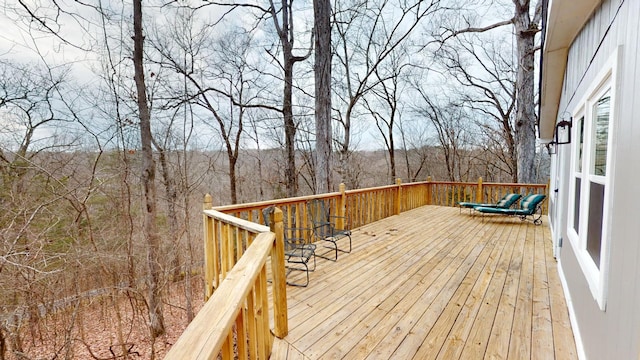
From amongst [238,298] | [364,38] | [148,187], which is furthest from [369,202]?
[364,38]

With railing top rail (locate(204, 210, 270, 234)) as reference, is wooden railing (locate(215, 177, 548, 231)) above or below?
below

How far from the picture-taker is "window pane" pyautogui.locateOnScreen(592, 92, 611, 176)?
2.02 m

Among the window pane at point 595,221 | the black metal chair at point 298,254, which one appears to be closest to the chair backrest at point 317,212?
the black metal chair at point 298,254

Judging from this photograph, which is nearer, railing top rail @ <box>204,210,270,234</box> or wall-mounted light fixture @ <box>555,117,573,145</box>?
railing top rail @ <box>204,210,270,234</box>

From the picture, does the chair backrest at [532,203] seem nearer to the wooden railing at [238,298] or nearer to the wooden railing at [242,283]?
the wooden railing at [242,283]

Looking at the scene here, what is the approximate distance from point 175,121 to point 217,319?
983 centimetres

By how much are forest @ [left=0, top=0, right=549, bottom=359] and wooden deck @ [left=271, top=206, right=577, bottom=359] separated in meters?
3.70

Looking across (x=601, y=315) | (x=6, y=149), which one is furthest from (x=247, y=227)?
(x=6, y=149)

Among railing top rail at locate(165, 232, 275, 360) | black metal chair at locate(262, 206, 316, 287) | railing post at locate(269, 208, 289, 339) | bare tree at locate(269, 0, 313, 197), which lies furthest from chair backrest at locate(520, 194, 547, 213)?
bare tree at locate(269, 0, 313, 197)

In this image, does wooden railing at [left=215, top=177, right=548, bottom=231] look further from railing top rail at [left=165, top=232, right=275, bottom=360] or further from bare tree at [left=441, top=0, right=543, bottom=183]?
railing top rail at [left=165, top=232, right=275, bottom=360]

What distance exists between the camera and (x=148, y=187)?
6.93 meters

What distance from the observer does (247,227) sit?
98.4 inches

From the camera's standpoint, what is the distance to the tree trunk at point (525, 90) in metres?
8.91

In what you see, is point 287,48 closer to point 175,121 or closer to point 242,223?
point 175,121
